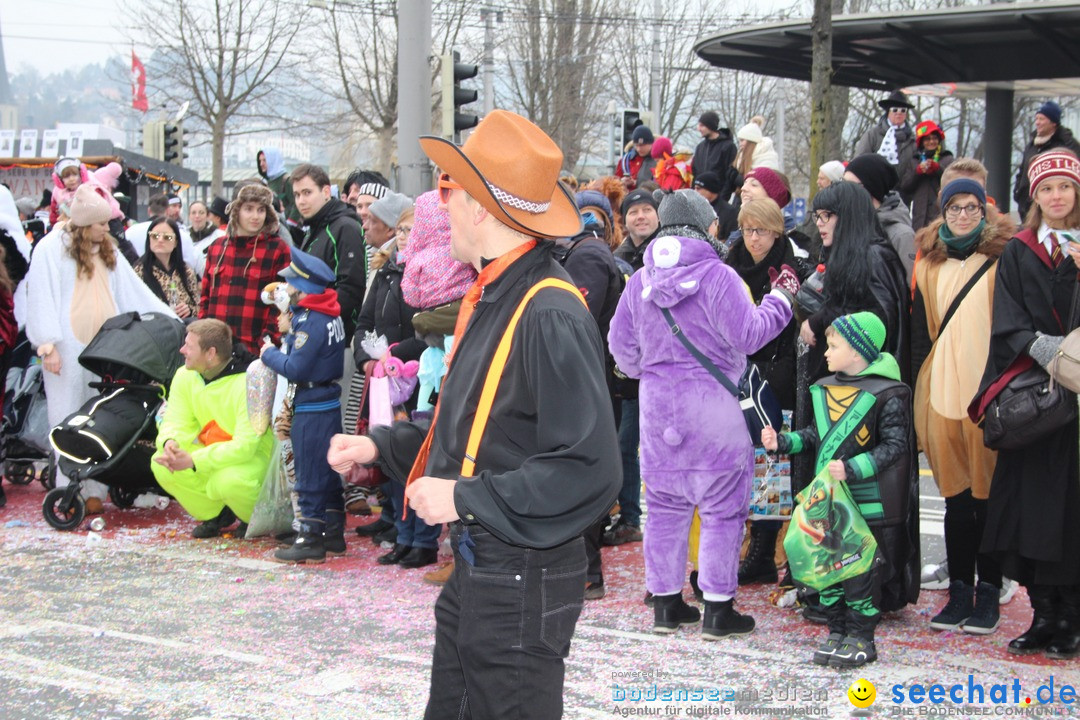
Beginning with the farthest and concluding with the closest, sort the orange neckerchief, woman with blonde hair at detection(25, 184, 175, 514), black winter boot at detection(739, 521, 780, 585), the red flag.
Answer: the red flag → woman with blonde hair at detection(25, 184, 175, 514) → black winter boot at detection(739, 521, 780, 585) → the orange neckerchief

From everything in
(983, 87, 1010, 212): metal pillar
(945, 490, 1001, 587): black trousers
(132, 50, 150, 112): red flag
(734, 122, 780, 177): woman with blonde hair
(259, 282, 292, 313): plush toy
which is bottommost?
(945, 490, 1001, 587): black trousers

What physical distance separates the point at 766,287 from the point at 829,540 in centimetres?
178

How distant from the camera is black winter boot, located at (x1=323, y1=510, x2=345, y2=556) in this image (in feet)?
24.3

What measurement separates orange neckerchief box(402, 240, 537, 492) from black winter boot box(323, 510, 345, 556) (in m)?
4.15

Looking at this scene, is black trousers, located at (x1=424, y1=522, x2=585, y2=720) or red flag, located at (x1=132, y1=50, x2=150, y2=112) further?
red flag, located at (x1=132, y1=50, x2=150, y2=112)

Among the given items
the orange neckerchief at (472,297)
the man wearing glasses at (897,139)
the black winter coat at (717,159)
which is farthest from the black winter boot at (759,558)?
the black winter coat at (717,159)

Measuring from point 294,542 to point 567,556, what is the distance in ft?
15.5

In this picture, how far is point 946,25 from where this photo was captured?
16.2 m

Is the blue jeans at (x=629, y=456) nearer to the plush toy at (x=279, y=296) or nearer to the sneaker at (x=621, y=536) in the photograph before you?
the sneaker at (x=621, y=536)

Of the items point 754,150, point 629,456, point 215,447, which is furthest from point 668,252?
point 754,150

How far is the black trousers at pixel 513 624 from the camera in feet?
9.71

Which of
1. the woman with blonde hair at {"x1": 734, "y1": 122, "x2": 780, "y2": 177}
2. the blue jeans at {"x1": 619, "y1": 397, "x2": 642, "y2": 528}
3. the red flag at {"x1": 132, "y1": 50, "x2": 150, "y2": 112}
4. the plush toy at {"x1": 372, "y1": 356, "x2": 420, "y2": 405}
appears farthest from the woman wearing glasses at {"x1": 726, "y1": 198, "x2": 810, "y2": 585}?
the red flag at {"x1": 132, "y1": 50, "x2": 150, "y2": 112}

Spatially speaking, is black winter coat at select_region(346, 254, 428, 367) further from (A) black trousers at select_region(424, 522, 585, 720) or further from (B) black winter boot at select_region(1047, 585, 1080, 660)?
(A) black trousers at select_region(424, 522, 585, 720)

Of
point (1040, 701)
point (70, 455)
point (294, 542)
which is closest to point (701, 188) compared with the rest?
point (294, 542)
